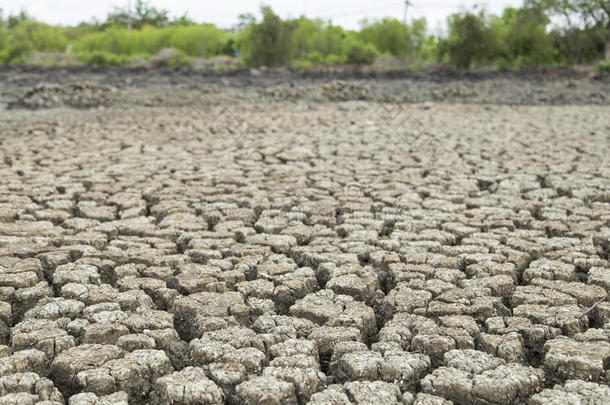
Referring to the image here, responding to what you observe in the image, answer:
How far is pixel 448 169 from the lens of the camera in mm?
5832

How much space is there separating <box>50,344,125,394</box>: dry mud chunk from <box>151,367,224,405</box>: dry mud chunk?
256 millimetres

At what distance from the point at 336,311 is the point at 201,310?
0.58 meters

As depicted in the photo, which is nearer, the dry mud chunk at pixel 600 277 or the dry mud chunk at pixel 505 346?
the dry mud chunk at pixel 505 346

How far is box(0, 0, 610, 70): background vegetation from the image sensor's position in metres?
21.5

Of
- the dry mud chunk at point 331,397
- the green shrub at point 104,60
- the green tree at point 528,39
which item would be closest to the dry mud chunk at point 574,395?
the dry mud chunk at point 331,397

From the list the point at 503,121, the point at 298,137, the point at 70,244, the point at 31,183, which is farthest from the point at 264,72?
the point at 70,244

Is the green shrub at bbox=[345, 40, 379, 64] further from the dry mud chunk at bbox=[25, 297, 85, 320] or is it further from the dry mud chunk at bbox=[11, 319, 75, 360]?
the dry mud chunk at bbox=[11, 319, 75, 360]

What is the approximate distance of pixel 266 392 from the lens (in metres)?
2.15

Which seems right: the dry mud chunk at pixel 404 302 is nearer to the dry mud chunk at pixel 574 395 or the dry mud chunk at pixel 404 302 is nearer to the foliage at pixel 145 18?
the dry mud chunk at pixel 574 395

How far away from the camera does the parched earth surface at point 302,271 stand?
7.44 ft

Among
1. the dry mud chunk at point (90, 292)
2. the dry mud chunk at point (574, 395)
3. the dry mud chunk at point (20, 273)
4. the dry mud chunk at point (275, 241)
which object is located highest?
the dry mud chunk at point (275, 241)

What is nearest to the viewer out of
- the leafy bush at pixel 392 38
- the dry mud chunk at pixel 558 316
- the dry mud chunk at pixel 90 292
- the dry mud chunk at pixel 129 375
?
the dry mud chunk at pixel 129 375

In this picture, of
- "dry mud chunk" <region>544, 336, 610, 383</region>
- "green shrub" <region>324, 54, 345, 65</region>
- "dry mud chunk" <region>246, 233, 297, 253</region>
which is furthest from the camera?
"green shrub" <region>324, 54, 345, 65</region>

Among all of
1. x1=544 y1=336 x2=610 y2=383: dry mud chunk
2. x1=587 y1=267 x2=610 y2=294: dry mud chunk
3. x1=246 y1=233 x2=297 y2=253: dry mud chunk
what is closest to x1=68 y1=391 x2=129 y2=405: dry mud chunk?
x1=544 y1=336 x2=610 y2=383: dry mud chunk
